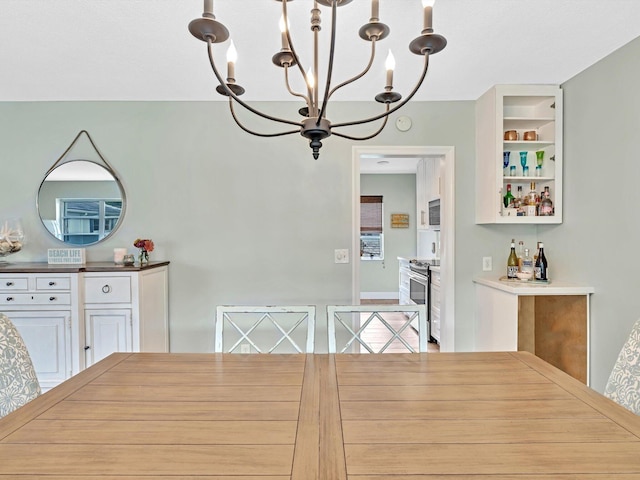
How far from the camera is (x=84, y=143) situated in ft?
9.67

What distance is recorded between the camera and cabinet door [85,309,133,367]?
2496mm

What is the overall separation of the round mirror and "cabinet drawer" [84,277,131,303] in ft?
1.94

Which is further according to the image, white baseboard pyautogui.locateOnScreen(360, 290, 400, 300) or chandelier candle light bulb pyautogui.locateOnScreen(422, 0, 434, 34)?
white baseboard pyautogui.locateOnScreen(360, 290, 400, 300)

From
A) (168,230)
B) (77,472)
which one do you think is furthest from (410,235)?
(77,472)

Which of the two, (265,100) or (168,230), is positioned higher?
(265,100)

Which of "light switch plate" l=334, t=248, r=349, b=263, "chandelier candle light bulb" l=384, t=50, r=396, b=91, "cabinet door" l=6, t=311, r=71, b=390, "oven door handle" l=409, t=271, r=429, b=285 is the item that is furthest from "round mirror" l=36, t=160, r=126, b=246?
"oven door handle" l=409, t=271, r=429, b=285

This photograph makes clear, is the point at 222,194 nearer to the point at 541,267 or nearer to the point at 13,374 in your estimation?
the point at 13,374

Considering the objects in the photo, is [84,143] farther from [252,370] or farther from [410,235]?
[410,235]

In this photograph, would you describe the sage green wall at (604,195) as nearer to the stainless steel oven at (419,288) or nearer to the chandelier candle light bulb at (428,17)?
the stainless steel oven at (419,288)

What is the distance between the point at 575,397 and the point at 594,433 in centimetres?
22

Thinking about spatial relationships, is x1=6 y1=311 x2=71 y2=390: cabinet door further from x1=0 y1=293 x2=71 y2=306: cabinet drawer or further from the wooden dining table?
the wooden dining table

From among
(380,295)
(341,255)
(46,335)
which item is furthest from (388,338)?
(46,335)

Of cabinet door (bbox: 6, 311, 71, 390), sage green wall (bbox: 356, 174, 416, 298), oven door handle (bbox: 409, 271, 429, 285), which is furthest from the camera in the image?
sage green wall (bbox: 356, 174, 416, 298)

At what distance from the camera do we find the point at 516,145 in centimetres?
284
